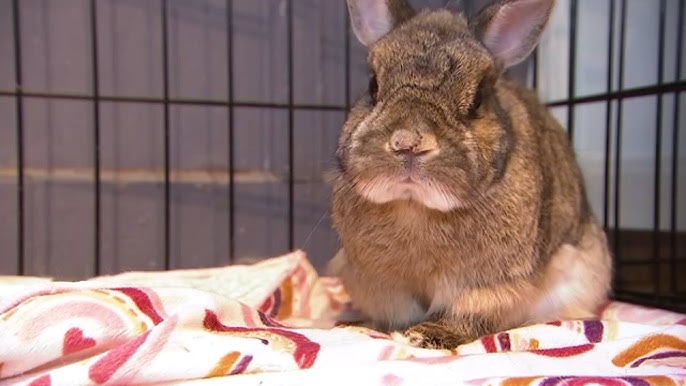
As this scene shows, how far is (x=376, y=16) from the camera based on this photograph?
1.58m

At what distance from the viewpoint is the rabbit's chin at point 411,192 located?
1195 mm

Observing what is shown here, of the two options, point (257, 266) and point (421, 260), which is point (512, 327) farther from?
point (257, 266)

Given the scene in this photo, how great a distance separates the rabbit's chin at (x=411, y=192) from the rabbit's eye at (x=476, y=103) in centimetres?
20

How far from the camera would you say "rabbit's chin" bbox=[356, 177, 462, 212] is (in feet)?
3.92

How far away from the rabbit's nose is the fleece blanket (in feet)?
1.15

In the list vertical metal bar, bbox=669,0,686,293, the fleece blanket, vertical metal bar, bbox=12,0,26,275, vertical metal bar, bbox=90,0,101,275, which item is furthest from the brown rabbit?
vertical metal bar, bbox=12,0,26,275

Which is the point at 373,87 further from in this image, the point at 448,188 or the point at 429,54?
the point at 448,188

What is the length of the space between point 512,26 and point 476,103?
0.83 ft

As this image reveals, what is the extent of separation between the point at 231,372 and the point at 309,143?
1.66m

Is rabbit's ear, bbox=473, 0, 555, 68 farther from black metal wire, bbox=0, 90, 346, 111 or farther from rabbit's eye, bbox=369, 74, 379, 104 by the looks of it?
black metal wire, bbox=0, 90, 346, 111

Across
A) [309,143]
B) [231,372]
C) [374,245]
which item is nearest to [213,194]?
[309,143]

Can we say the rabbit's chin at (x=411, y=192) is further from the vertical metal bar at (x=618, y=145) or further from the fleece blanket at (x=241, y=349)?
the vertical metal bar at (x=618, y=145)

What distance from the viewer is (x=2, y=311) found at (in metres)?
0.98

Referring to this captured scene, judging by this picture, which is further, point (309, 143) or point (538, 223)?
point (309, 143)
